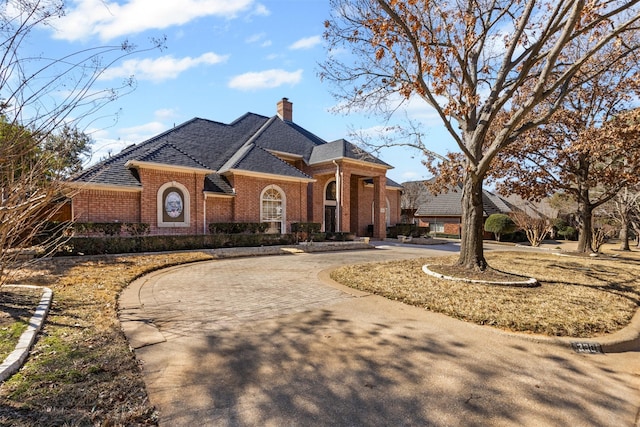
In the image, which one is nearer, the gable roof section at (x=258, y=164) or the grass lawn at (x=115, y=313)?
the grass lawn at (x=115, y=313)

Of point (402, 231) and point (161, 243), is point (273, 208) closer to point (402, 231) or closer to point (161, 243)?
point (161, 243)

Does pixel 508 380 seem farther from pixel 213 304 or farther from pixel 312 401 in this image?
pixel 213 304

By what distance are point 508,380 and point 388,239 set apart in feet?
72.3

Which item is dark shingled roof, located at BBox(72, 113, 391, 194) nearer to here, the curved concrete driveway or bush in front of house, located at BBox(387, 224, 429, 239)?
bush in front of house, located at BBox(387, 224, 429, 239)

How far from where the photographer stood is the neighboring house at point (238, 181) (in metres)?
15.1

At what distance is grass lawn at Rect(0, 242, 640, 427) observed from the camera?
288 cm

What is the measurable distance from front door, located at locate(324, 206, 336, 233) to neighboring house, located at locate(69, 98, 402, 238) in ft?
0.24

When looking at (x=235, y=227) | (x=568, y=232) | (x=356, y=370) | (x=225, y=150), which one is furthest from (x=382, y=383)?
(x=568, y=232)

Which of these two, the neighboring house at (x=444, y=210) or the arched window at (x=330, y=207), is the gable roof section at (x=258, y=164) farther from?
the neighboring house at (x=444, y=210)

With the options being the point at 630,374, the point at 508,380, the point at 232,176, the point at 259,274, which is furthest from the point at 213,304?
the point at 232,176

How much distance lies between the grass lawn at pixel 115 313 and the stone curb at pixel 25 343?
0.08 m

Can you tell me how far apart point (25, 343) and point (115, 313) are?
1558 millimetres

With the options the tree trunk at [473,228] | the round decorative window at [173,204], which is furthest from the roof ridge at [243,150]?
the tree trunk at [473,228]

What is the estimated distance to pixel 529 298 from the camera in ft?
22.3
